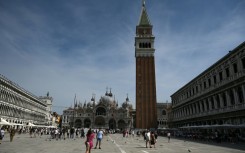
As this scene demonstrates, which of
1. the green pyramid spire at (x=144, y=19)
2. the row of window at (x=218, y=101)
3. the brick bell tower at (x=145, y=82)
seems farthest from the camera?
the green pyramid spire at (x=144, y=19)

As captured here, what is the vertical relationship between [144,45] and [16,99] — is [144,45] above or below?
above

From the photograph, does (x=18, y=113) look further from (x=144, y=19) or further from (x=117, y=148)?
(x=144, y=19)

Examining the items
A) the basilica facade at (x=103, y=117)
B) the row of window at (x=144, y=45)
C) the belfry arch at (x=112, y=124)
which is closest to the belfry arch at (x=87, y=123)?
the basilica facade at (x=103, y=117)

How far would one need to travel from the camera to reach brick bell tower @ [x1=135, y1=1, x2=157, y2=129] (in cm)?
6228

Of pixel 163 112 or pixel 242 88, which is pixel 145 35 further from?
pixel 242 88

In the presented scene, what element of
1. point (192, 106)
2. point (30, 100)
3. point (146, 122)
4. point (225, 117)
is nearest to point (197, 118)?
point (192, 106)

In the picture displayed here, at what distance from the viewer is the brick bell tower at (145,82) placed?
62281 mm

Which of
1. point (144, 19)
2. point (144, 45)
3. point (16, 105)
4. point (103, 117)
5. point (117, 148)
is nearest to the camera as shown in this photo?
point (117, 148)

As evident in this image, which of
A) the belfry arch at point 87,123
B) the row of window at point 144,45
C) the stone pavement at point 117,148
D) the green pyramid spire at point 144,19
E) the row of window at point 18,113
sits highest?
the green pyramid spire at point 144,19

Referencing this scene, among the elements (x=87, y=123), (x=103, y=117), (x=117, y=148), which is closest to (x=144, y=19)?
(x=103, y=117)

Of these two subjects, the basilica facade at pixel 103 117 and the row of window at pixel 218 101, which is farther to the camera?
the basilica facade at pixel 103 117

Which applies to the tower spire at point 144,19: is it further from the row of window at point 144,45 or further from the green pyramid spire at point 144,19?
the row of window at point 144,45

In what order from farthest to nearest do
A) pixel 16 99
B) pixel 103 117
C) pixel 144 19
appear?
pixel 103 117
pixel 144 19
pixel 16 99

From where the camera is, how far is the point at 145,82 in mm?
65000
